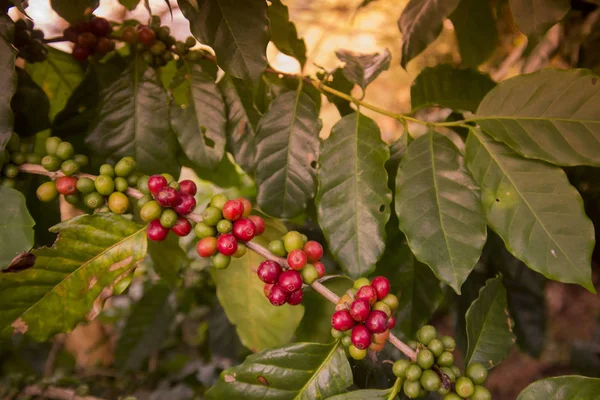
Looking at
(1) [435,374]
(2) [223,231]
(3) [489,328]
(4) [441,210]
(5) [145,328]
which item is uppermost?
(2) [223,231]

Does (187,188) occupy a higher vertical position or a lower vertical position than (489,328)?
higher

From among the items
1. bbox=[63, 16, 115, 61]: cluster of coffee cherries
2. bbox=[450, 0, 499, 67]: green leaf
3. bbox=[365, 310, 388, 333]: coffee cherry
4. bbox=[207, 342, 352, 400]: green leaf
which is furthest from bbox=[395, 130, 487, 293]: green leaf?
bbox=[63, 16, 115, 61]: cluster of coffee cherries

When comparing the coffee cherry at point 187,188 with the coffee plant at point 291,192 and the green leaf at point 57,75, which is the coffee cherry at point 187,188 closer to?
the coffee plant at point 291,192

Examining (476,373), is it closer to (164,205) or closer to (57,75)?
(164,205)

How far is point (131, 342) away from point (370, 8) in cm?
231

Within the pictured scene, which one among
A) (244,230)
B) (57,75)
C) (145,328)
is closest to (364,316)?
(244,230)

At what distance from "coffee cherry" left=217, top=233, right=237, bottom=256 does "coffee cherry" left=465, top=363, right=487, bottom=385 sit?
0.41 m

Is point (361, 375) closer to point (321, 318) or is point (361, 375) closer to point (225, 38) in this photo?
point (321, 318)

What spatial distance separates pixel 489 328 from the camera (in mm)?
797

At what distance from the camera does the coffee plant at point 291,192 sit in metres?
0.69

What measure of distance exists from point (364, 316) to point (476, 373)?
7.8 inches

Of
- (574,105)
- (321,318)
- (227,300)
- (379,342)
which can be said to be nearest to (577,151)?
(574,105)

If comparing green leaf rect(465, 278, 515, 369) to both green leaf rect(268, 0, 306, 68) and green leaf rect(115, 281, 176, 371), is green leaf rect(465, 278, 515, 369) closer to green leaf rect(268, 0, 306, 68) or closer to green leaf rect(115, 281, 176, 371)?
green leaf rect(268, 0, 306, 68)

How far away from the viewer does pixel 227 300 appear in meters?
0.98
